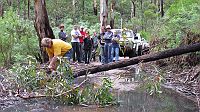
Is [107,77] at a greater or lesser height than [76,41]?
lesser

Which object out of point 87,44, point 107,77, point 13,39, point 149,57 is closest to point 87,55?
point 87,44

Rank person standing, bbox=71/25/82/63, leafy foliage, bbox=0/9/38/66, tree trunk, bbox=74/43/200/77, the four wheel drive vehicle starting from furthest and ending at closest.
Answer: the four wheel drive vehicle
person standing, bbox=71/25/82/63
leafy foliage, bbox=0/9/38/66
tree trunk, bbox=74/43/200/77

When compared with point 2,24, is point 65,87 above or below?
below

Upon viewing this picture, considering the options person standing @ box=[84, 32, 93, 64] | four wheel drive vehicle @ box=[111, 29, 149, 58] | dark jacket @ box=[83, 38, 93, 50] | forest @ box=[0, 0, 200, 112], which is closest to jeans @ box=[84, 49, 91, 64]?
person standing @ box=[84, 32, 93, 64]

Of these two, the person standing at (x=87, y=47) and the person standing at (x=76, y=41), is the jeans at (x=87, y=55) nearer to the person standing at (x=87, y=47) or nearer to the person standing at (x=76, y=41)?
the person standing at (x=87, y=47)

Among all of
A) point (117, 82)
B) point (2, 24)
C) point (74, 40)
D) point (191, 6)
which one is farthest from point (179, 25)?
point (2, 24)

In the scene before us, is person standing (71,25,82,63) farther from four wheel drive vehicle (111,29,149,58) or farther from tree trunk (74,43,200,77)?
tree trunk (74,43,200,77)

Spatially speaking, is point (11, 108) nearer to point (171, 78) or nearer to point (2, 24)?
point (171, 78)

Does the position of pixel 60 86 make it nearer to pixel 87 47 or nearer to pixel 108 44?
pixel 108 44

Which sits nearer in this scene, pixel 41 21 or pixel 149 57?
pixel 149 57

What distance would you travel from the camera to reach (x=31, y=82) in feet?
32.1

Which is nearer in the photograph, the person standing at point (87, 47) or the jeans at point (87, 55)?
the jeans at point (87, 55)

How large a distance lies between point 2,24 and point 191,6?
298 inches

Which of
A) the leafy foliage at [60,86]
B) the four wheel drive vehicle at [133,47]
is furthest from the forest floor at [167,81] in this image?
the four wheel drive vehicle at [133,47]
